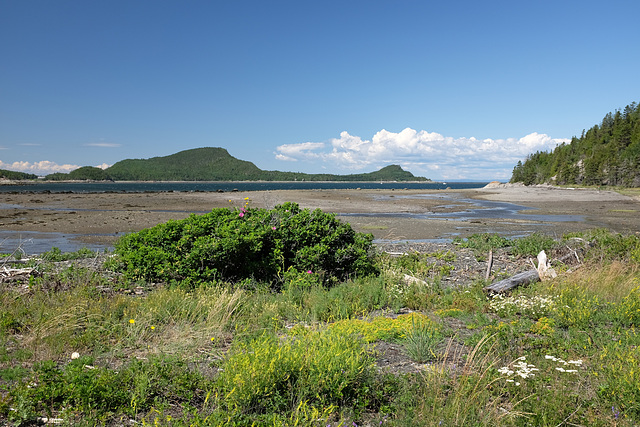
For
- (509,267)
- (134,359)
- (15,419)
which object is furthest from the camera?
(509,267)

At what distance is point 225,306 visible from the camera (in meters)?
7.17

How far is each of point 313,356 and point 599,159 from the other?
130m

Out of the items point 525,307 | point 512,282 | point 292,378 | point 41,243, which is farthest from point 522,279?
point 41,243

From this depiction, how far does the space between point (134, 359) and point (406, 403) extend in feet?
10.5

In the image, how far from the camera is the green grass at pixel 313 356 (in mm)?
3957

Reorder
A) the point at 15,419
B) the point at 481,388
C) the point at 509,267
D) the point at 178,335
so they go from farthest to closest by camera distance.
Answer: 1. the point at 509,267
2. the point at 178,335
3. the point at 481,388
4. the point at 15,419

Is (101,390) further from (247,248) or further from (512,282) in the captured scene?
(512,282)

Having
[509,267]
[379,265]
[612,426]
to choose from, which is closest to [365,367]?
[612,426]

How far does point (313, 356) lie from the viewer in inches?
177

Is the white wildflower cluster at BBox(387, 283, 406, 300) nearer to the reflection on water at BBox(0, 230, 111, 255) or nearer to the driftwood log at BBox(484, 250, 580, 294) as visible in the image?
the driftwood log at BBox(484, 250, 580, 294)

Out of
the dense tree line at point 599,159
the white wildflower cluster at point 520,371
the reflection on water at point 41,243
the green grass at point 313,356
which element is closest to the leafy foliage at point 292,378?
the green grass at point 313,356

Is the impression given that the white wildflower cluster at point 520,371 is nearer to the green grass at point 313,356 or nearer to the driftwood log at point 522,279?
the green grass at point 313,356

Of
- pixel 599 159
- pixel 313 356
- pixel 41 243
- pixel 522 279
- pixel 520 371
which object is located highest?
pixel 599 159

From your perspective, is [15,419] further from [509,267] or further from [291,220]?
[509,267]
